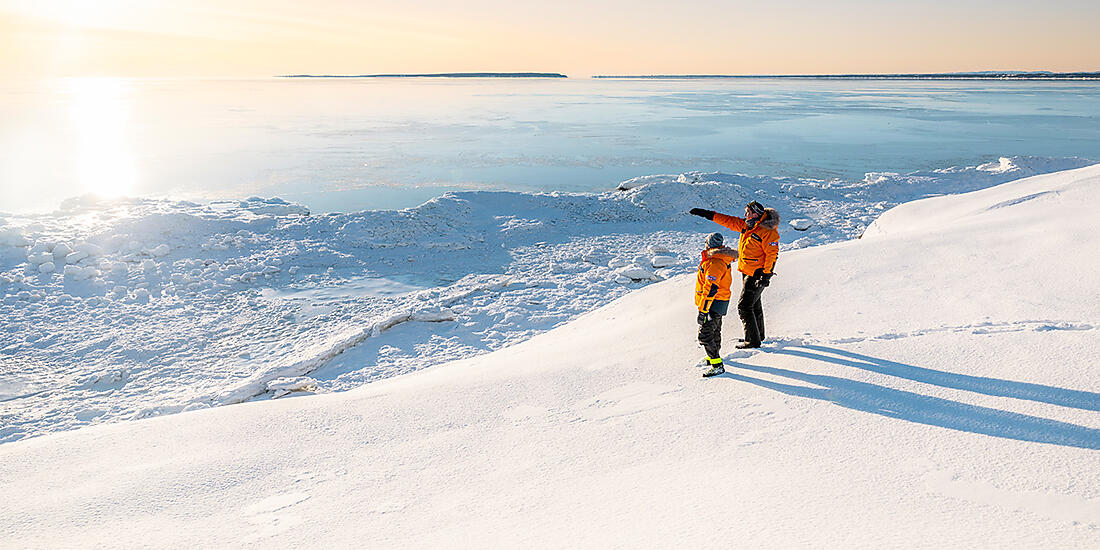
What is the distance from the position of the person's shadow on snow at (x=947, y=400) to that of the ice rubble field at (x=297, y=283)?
4494 millimetres

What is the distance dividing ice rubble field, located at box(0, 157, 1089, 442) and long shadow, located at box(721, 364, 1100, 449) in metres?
4.52

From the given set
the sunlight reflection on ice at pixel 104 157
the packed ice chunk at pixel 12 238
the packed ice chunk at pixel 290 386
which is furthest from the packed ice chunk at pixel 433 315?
the sunlight reflection on ice at pixel 104 157

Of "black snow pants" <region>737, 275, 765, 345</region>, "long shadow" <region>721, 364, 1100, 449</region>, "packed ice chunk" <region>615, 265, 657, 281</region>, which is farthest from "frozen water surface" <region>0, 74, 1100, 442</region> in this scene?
"long shadow" <region>721, 364, 1100, 449</region>

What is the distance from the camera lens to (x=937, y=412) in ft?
10.5

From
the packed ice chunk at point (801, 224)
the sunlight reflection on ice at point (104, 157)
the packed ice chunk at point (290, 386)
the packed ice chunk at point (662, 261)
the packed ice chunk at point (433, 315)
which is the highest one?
the sunlight reflection on ice at point (104, 157)

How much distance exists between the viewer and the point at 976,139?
95.8ft

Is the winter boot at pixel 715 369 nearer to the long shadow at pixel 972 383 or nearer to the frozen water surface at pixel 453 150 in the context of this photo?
the long shadow at pixel 972 383

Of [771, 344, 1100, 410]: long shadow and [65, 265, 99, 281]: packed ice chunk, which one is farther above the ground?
[771, 344, 1100, 410]: long shadow

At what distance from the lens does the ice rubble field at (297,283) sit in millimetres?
6793

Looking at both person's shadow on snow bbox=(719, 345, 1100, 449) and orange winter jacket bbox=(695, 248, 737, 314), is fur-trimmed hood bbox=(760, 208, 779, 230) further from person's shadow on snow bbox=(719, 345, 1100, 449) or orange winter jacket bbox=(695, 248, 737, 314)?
person's shadow on snow bbox=(719, 345, 1100, 449)

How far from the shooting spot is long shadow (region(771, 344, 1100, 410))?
3.13 metres

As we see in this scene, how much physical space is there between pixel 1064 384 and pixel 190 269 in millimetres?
11094

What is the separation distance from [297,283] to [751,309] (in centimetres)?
772

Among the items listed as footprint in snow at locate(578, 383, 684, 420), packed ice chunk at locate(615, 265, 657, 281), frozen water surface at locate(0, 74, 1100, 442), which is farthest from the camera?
packed ice chunk at locate(615, 265, 657, 281)
